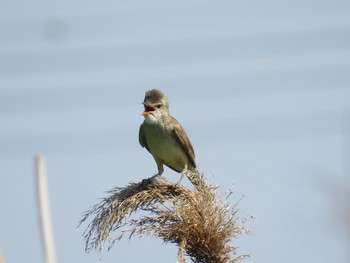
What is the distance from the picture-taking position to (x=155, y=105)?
7996 millimetres

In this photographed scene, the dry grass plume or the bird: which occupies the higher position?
the bird

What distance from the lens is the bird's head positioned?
7879 millimetres

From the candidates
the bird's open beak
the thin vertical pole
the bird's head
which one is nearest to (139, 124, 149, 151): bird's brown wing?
the bird's head

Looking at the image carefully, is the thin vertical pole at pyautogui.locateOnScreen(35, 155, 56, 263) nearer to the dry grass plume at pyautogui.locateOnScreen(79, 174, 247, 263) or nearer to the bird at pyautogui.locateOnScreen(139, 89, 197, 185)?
the dry grass plume at pyautogui.locateOnScreen(79, 174, 247, 263)

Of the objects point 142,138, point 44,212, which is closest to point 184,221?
point 44,212

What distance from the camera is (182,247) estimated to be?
159 inches

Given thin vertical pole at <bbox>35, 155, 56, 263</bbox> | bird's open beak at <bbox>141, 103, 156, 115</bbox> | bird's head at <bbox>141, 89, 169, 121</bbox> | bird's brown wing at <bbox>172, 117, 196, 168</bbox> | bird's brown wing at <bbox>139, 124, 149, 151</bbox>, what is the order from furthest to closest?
bird's brown wing at <bbox>139, 124, 149, 151</bbox>, bird's brown wing at <bbox>172, 117, 196, 168</bbox>, bird's open beak at <bbox>141, 103, 156, 115</bbox>, bird's head at <bbox>141, 89, 169, 121</bbox>, thin vertical pole at <bbox>35, 155, 56, 263</bbox>

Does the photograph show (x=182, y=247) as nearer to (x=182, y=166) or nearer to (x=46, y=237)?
(x=46, y=237)

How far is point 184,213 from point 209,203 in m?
0.20

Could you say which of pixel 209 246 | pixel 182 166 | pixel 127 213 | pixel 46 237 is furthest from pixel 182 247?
pixel 182 166

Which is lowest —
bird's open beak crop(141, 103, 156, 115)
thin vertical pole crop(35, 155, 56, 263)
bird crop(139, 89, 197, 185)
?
thin vertical pole crop(35, 155, 56, 263)

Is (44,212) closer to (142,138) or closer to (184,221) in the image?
(184,221)

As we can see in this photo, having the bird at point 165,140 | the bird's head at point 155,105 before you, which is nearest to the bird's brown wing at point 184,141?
the bird at point 165,140

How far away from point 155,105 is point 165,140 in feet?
1.70
